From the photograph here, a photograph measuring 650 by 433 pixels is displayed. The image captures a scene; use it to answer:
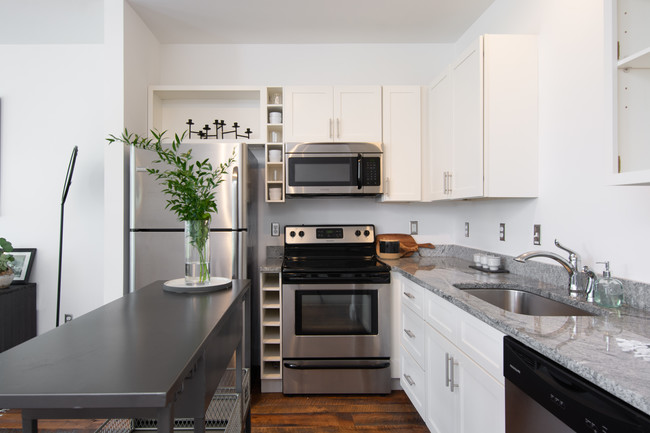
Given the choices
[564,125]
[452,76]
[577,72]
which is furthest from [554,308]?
[452,76]

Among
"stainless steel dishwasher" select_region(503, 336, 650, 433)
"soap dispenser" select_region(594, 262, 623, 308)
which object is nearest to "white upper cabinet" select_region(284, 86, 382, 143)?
"soap dispenser" select_region(594, 262, 623, 308)

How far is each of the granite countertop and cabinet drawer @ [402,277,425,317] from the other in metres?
0.23

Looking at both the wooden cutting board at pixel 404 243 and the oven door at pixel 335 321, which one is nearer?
the oven door at pixel 335 321

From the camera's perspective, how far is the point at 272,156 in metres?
2.95

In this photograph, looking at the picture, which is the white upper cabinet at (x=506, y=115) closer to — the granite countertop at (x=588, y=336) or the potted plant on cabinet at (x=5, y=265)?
the granite countertop at (x=588, y=336)

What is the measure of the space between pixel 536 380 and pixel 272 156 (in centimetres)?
232

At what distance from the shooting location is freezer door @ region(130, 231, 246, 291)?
2494 mm

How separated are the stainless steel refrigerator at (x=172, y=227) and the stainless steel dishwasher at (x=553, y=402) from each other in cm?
176

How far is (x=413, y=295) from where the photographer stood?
7.57 ft

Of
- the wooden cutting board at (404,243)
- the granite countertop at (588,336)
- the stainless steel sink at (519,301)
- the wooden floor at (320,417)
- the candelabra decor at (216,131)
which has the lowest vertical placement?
the wooden floor at (320,417)

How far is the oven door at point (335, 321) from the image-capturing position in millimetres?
2607

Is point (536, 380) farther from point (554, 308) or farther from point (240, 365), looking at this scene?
point (240, 365)

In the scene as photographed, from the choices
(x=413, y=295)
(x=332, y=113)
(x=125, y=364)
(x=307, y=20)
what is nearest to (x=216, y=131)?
(x=332, y=113)

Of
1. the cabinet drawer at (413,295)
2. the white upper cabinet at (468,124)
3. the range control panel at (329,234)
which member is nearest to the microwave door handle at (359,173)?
the range control panel at (329,234)
